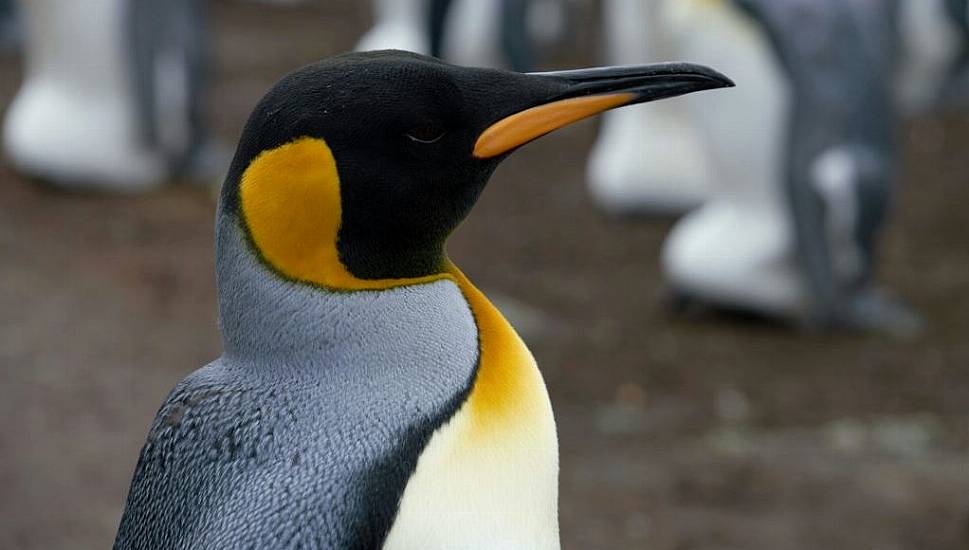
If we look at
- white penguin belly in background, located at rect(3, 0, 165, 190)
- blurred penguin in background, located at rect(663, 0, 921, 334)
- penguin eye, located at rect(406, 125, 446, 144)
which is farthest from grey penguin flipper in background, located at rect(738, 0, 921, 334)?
penguin eye, located at rect(406, 125, 446, 144)

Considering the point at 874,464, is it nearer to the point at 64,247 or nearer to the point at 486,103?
the point at 486,103

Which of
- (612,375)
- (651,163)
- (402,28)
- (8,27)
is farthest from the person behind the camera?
(8,27)

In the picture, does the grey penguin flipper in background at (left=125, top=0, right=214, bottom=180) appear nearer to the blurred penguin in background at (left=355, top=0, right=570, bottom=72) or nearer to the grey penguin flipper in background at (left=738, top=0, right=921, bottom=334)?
the blurred penguin in background at (left=355, top=0, right=570, bottom=72)

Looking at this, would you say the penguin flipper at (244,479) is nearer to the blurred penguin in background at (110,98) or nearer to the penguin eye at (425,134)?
the penguin eye at (425,134)

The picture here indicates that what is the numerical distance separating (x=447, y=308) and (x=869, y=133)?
4042 millimetres

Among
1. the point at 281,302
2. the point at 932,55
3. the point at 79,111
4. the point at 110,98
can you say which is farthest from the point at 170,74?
the point at 281,302

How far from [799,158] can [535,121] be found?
3875mm

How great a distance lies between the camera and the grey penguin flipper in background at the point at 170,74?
6.71 meters

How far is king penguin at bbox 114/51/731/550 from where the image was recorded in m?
1.50

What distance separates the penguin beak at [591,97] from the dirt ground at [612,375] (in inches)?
91.9

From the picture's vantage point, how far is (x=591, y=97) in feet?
5.16

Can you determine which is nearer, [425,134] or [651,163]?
[425,134]

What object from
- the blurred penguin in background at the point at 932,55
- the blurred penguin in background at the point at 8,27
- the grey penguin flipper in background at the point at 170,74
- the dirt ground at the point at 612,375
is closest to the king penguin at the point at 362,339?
the dirt ground at the point at 612,375

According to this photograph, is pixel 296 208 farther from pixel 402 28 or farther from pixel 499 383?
pixel 402 28
